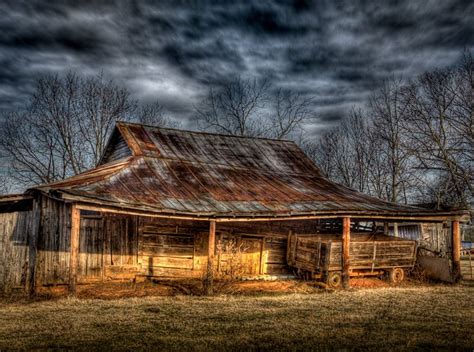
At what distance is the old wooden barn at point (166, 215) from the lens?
1202cm

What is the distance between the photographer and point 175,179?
14.4 metres

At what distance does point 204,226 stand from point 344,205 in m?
4.95

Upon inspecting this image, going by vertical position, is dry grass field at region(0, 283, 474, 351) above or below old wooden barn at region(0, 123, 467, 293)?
below

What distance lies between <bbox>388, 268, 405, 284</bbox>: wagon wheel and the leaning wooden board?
189mm

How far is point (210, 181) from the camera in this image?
15.1m

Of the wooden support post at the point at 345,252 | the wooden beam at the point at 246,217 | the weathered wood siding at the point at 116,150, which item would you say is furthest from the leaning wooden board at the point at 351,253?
the weathered wood siding at the point at 116,150

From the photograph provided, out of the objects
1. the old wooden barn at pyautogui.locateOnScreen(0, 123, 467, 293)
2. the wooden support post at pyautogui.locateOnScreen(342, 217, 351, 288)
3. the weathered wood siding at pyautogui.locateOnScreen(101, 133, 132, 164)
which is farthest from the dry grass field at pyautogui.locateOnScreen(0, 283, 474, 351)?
the weathered wood siding at pyautogui.locateOnScreen(101, 133, 132, 164)

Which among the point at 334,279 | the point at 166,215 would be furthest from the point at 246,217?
the point at 334,279

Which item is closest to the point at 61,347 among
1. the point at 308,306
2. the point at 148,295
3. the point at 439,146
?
the point at 148,295

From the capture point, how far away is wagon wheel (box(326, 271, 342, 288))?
14.3m

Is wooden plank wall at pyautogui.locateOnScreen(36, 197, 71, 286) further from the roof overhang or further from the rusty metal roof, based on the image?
the roof overhang

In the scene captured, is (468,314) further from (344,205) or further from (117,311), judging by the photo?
(117,311)

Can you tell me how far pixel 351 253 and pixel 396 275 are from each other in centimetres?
234

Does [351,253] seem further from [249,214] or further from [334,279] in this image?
[249,214]
